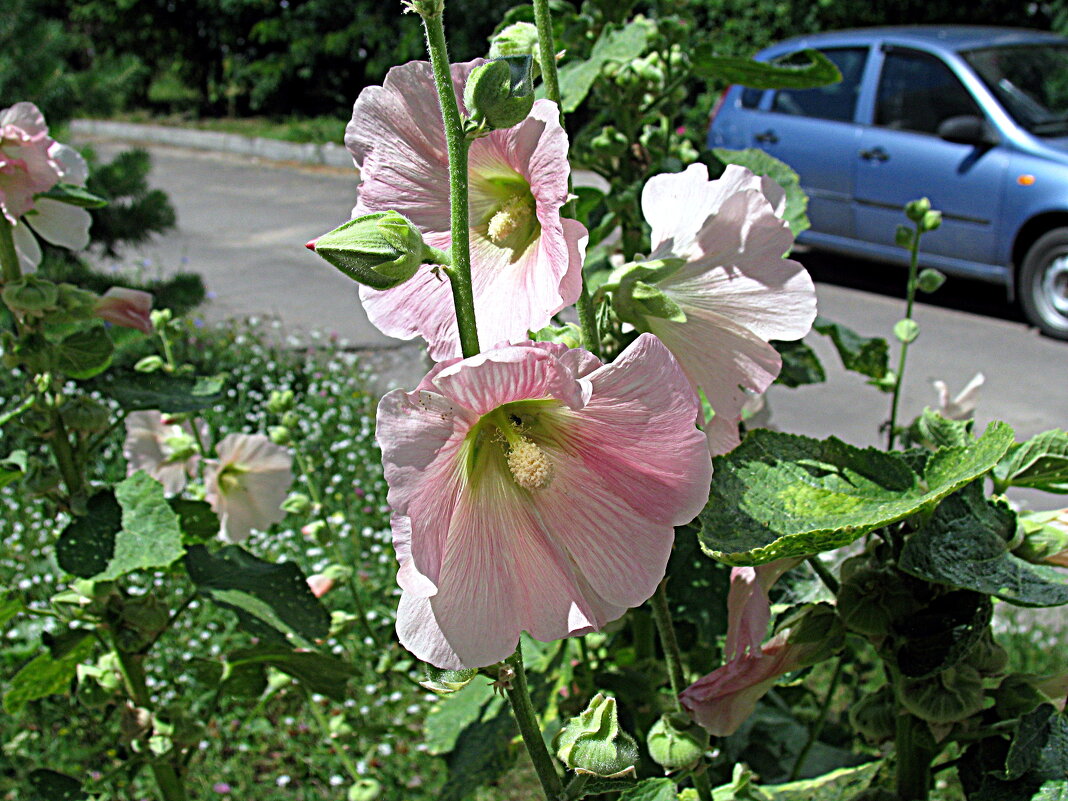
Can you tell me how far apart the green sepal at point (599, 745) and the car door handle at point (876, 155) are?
5.75m

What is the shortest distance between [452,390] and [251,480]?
1.06 metres

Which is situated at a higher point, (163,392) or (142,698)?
(163,392)

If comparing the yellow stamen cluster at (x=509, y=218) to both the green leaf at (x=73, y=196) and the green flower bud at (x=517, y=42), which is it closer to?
the green flower bud at (x=517, y=42)

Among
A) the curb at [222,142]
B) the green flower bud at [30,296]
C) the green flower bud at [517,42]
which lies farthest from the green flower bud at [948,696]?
the curb at [222,142]

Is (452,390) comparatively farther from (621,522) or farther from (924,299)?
(924,299)

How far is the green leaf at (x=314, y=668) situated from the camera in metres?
1.31

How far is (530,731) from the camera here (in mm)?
692

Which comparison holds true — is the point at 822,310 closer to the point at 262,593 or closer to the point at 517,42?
the point at 262,593

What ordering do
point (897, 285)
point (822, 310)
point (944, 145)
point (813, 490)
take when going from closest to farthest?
point (813, 490), point (944, 145), point (822, 310), point (897, 285)

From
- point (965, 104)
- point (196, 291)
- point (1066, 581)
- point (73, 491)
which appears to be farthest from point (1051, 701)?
point (965, 104)

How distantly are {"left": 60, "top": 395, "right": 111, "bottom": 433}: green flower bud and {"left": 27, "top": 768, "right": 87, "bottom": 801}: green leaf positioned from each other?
434mm

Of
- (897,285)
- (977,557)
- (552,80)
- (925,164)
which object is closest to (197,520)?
(552,80)

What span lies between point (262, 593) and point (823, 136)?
5650mm

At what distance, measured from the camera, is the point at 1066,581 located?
0.77 metres
